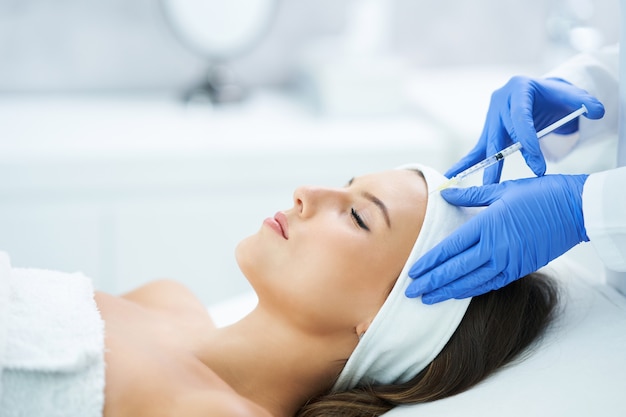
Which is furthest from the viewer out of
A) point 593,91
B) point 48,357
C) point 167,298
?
point 167,298

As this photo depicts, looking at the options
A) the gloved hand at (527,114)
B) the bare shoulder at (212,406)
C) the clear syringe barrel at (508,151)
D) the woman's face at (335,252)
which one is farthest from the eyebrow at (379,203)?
the bare shoulder at (212,406)

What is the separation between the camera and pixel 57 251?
7.32 ft

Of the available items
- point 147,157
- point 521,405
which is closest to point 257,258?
point 521,405

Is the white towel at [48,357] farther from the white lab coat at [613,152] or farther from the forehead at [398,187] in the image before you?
the white lab coat at [613,152]

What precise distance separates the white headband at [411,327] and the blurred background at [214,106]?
999 mm

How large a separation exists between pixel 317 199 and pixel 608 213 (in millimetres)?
470

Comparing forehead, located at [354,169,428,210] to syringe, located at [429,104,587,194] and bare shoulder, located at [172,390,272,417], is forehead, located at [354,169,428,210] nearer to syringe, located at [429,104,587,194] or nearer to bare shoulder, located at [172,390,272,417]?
syringe, located at [429,104,587,194]

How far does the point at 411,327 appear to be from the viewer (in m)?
1.28

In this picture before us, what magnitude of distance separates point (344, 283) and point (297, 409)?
0.25 m

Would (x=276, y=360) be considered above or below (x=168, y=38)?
below

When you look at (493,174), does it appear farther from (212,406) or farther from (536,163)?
(212,406)

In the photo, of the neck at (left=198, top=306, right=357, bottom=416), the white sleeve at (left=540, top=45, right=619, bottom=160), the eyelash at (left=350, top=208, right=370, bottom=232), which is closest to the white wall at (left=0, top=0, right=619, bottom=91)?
the white sleeve at (left=540, top=45, right=619, bottom=160)

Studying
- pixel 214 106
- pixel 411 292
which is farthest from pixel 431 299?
pixel 214 106

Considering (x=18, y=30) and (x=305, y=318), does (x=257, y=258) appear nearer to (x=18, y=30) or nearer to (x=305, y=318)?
(x=305, y=318)
